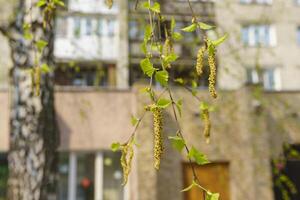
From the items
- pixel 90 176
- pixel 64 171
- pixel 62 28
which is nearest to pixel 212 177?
pixel 90 176

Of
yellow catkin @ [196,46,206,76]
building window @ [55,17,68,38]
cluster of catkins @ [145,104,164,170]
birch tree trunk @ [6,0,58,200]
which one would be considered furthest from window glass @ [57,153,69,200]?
cluster of catkins @ [145,104,164,170]

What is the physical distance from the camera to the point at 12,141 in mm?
5285

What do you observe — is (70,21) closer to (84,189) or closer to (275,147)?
(84,189)

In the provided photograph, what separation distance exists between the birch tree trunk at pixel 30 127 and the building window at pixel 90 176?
992cm

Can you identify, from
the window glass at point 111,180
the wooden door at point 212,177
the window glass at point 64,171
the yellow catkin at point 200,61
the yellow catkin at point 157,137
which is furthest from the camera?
the window glass at point 111,180

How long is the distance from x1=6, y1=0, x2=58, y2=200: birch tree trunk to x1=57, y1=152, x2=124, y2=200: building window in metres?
9.92

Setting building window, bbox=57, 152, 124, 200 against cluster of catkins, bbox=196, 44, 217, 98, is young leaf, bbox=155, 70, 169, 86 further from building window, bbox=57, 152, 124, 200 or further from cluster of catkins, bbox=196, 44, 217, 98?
building window, bbox=57, 152, 124, 200

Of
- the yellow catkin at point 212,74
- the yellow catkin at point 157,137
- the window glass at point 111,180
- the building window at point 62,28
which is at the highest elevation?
the building window at point 62,28

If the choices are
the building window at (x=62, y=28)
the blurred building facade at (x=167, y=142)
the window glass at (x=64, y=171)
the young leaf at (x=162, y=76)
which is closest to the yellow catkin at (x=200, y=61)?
the young leaf at (x=162, y=76)

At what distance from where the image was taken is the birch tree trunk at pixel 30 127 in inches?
202

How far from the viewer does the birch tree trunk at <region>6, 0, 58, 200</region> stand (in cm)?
512

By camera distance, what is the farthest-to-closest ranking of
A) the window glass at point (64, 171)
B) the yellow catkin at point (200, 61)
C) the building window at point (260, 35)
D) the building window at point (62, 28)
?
the building window at point (260, 35) → the building window at point (62, 28) → the window glass at point (64, 171) → the yellow catkin at point (200, 61)

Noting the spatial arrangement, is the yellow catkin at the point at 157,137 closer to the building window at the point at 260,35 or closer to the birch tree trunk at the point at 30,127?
the birch tree trunk at the point at 30,127

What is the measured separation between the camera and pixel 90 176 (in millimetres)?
15609
